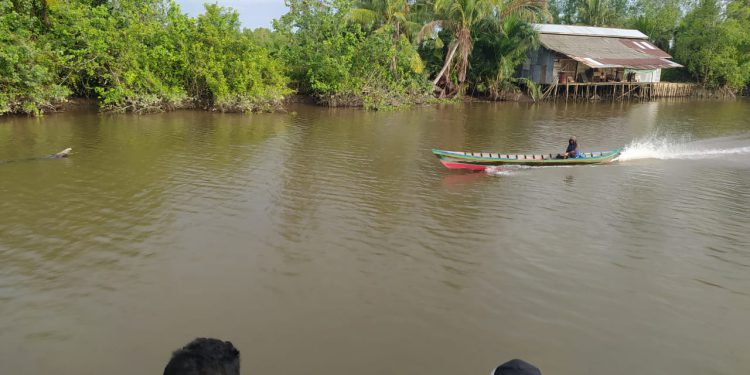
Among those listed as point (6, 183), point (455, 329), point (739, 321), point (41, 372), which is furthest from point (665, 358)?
point (6, 183)

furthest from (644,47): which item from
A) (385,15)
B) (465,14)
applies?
(385,15)

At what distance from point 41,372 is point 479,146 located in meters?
15.7

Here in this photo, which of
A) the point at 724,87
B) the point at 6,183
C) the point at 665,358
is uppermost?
the point at 724,87

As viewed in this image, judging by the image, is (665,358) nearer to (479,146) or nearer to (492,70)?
(479,146)

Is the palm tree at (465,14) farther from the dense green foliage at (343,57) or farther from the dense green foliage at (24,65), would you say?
the dense green foliage at (24,65)

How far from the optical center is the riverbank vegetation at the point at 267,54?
72.1 ft

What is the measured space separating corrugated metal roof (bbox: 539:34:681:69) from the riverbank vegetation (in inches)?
137

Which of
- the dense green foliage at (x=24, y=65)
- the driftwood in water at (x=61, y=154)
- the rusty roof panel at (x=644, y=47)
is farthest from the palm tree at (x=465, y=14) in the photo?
the driftwood in water at (x=61, y=154)

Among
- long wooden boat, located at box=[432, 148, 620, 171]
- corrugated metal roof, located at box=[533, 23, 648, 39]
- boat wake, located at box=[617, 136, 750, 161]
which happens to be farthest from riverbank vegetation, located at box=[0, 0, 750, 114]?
long wooden boat, located at box=[432, 148, 620, 171]

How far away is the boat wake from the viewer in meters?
17.1

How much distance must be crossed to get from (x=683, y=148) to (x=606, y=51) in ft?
70.6

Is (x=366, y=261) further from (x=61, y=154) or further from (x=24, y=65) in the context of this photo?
(x=24, y=65)

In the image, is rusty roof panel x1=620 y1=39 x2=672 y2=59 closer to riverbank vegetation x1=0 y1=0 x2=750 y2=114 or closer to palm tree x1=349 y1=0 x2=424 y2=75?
riverbank vegetation x1=0 y1=0 x2=750 y2=114

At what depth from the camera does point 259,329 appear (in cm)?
638
